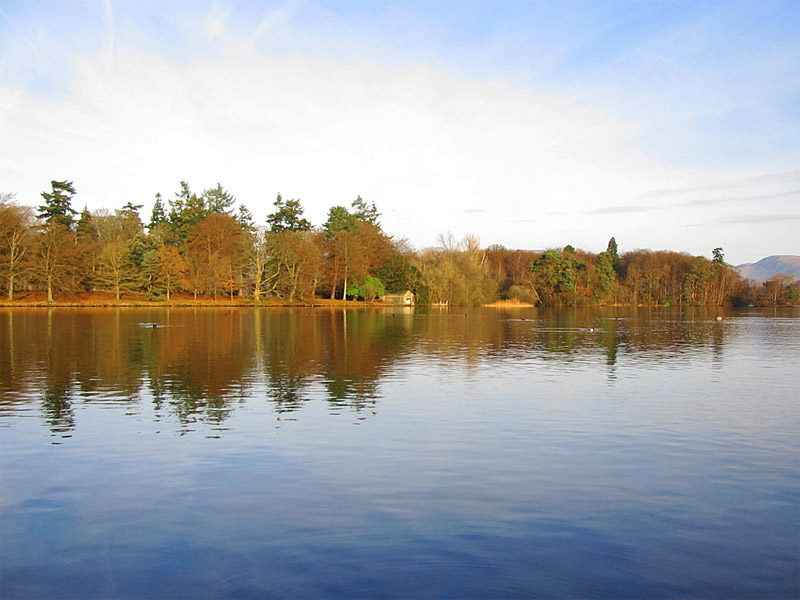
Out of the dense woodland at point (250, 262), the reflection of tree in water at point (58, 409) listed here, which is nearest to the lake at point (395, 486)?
the reflection of tree in water at point (58, 409)

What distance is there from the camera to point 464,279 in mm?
98500

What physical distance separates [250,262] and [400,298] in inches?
956

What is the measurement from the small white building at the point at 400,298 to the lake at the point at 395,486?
7856 cm

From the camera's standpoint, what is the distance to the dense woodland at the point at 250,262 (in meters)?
74.4

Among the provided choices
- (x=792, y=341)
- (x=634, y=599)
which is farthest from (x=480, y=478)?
(x=792, y=341)

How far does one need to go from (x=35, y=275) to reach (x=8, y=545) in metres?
75.0

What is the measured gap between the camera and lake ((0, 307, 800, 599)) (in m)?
5.86

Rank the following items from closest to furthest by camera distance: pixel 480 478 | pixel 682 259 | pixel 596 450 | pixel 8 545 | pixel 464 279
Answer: pixel 8 545
pixel 480 478
pixel 596 450
pixel 464 279
pixel 682 259

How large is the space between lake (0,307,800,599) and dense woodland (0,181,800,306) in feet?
211

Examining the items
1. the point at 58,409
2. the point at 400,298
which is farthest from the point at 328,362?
the point at 400,298

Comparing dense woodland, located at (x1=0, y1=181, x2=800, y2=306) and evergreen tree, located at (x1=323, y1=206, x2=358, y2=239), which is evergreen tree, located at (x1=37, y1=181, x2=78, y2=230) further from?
evergreen tree, located at (x1=323, y1=206, x2=358, y2=239)

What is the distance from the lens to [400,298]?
97.5 meters

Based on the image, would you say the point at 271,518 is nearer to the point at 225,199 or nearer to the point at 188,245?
the point at 188,245

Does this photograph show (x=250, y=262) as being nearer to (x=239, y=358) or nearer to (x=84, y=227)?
(x=84, y=227)
